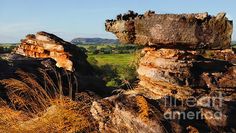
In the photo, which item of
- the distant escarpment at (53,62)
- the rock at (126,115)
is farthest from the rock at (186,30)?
the distant escarpment at (53,62)

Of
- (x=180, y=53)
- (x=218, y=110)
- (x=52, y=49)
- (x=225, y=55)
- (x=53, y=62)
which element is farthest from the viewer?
(x=52, y=49)

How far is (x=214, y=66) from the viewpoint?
1351cm

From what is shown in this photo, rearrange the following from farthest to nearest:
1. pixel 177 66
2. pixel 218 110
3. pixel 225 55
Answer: pixel 225 55, pixel 177 66, pixel 218 110

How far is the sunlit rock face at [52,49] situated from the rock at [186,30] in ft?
41.7

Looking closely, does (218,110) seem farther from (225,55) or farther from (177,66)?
(225,55)

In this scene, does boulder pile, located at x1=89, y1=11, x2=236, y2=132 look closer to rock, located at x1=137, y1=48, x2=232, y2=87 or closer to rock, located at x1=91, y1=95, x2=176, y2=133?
rock, located at x1=137, y1=48, x2=232, y2=87

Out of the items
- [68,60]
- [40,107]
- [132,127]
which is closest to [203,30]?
[132,127]

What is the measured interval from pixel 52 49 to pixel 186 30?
1488cm

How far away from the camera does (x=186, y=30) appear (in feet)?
40.4

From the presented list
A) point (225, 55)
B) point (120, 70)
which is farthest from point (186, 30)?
point (120, 70)

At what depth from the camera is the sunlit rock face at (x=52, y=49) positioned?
25.8 m

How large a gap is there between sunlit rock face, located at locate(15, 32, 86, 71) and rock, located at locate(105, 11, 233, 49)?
41.7 feet

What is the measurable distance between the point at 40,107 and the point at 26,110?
2.47 ft

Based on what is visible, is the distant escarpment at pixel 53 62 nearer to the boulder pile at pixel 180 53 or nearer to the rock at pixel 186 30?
the boulder pile at pixel 180 53
